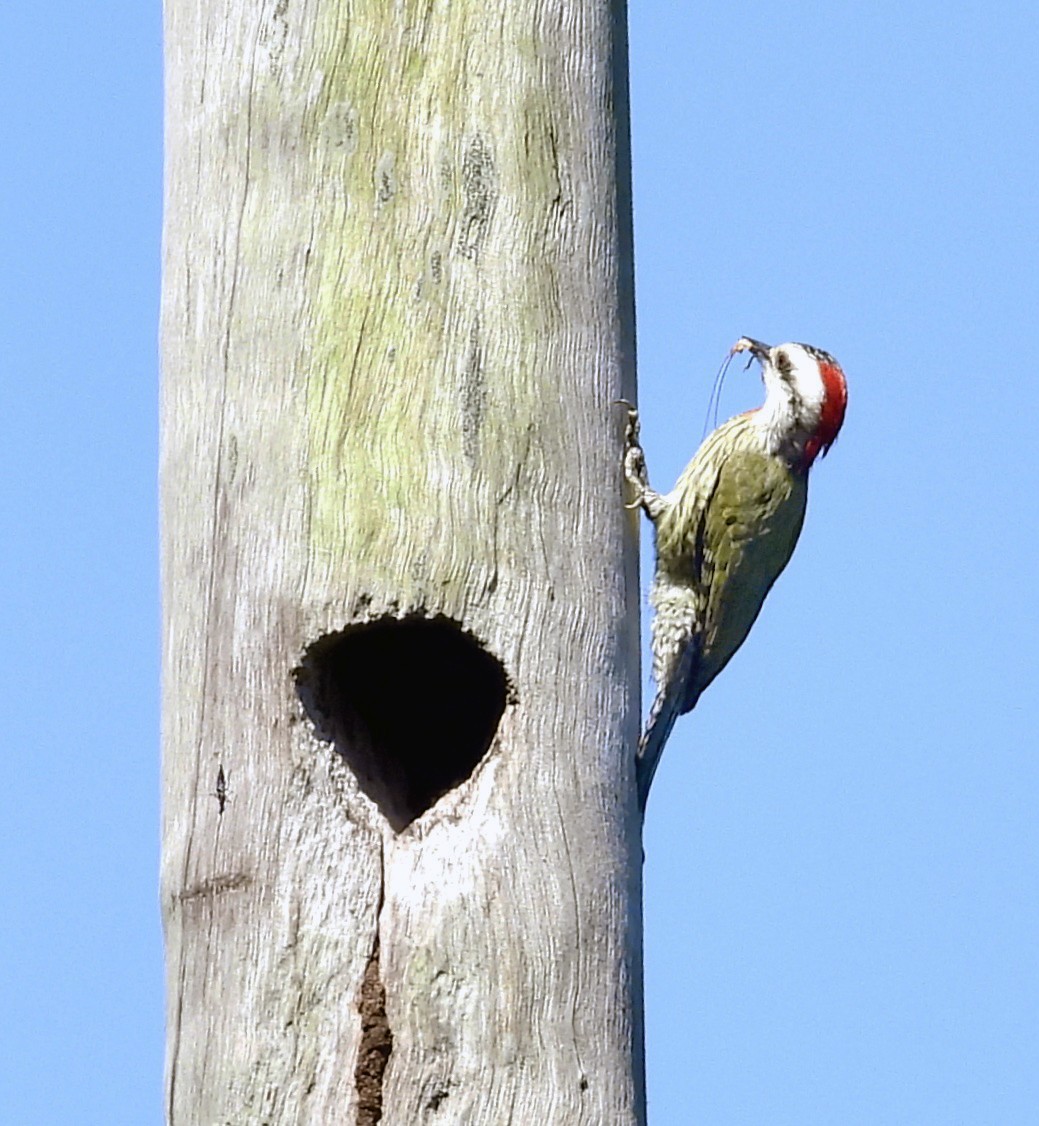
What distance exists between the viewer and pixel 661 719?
16.2 feet

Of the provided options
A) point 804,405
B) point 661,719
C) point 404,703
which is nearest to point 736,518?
point 804,405

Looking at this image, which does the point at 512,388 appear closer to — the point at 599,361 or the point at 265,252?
the point at 599,361

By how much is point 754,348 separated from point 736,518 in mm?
575

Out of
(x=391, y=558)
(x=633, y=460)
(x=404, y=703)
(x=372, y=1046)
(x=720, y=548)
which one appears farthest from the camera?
(x=720, y=548)

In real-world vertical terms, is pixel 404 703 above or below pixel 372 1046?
above

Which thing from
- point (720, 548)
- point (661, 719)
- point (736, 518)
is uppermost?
point (736, 518)

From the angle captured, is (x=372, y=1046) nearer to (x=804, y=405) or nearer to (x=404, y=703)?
(x=404, y=703)

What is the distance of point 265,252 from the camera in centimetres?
389

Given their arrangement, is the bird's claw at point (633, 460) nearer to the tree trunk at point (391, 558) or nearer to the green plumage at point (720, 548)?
the tree trunk at point (391, 558)

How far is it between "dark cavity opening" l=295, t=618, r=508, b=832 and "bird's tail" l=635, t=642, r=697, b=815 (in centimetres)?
31

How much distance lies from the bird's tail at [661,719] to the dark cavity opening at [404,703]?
307 mm

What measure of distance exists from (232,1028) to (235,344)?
123cm

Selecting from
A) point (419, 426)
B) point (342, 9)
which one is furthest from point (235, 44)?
point (419, 426)

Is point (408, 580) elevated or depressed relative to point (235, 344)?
depressed
